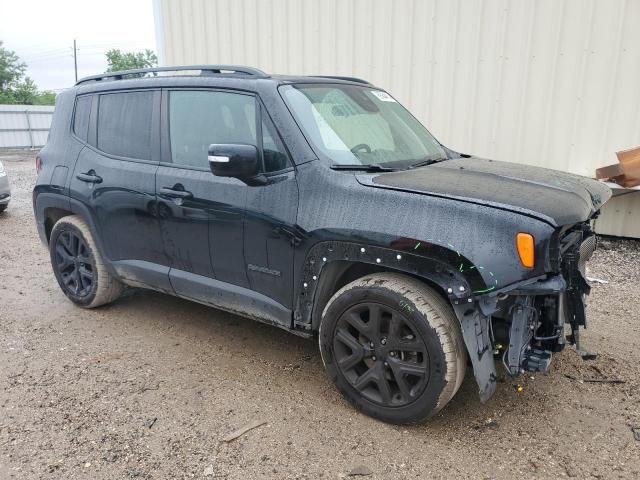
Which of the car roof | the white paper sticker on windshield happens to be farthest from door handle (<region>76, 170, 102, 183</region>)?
the white paper sticker on windshield

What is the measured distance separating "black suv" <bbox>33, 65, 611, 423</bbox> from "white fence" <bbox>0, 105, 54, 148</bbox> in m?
23.0

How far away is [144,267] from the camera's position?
13.1ft

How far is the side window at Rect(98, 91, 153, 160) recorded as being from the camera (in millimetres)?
3904

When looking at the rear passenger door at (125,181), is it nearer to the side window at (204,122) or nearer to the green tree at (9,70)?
the side window at (204,122)

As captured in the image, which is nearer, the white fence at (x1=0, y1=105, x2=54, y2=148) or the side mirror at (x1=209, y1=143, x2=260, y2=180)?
the side mirror at (x1=209, y1=143, x2=260, y2=180)

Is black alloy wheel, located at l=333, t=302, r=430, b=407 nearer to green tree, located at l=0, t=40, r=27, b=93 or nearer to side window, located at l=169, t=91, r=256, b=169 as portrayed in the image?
side window, located at l=169, t=91, r=256, b=169

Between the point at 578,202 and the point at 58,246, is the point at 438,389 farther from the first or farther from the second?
the point at 58,246

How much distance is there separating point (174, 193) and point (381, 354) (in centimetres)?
176

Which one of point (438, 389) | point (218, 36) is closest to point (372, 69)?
point (218, 36)

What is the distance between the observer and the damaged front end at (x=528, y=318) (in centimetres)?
258

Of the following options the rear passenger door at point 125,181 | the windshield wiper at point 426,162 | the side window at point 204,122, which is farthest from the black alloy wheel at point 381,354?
the rear passenger door at point 125,181

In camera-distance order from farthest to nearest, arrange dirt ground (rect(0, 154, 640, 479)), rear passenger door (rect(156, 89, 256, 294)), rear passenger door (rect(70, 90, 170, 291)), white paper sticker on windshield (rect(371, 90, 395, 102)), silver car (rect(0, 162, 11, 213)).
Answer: silver car (rect(0, 162, 11, 213)), white paper sticker on windshield (rect(371, 90, 395, 102)), rear passenger door (rect(70, 90, 170, 291)), rear passenger door (rect(156, 89, 256, 294)), dirt ground (rect(0, 154, 640, 479))

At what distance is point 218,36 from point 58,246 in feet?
15.7

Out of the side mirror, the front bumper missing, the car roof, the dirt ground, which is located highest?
the car roof
